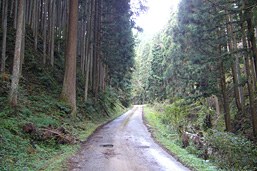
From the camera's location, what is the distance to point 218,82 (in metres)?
13.7

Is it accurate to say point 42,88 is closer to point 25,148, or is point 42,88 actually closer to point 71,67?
point 71,67

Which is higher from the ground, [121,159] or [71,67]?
[71,67]

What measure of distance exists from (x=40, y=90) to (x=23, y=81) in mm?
1143

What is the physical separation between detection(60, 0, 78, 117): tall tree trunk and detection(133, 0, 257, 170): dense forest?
642 centimetres

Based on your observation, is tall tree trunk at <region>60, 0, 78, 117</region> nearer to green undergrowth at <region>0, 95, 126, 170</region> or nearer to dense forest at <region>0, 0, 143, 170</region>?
dense forest at <region>0, 0, 143, 170</region>

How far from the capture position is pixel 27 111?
7.54 m

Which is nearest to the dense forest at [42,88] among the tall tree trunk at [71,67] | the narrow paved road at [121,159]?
the tall tree trunk at [71,67]

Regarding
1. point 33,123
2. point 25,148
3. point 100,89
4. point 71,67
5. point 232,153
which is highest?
point 71,67

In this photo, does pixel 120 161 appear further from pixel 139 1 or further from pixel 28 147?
pixel 139 1

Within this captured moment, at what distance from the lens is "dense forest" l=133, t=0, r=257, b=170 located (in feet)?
22.2

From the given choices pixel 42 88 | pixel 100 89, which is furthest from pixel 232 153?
pixel 100 89

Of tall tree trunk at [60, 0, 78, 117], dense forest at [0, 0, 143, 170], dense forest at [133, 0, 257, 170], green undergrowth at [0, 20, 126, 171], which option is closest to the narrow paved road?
green undergrowth at [0, 20, 126, 171]

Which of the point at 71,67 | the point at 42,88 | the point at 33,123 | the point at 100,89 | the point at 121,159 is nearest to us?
the point at 121,159

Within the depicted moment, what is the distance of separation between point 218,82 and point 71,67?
422 inches
